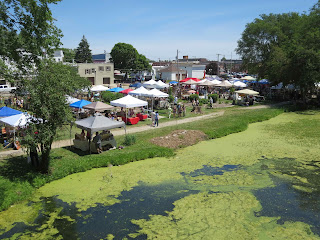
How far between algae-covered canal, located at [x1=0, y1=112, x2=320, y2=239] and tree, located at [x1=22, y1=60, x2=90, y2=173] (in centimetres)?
234

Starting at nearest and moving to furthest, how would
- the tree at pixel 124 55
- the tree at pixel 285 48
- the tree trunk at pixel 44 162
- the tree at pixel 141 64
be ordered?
1. the tree trunk at pixel 44 162
2. the tree at pixel 285 48
3. the tree at pixel 124 55
4. the tree at pixel 141 64

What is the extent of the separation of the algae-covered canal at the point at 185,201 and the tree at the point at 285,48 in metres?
17.9

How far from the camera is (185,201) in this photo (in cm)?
1104

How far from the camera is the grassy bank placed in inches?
450

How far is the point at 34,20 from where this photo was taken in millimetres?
11352

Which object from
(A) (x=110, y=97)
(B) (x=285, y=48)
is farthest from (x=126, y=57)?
(B) (x=285, y=48)

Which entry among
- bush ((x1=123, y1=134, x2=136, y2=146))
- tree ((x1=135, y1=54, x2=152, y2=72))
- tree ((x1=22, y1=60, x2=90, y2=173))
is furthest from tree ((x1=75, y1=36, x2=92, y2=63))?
tree ((x1=22, y1=60, x2=90, y2=173))

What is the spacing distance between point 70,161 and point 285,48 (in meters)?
34.6

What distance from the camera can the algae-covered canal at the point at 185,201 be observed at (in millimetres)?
9094

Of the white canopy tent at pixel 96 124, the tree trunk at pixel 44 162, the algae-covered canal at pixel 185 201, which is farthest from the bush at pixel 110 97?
the tree trunk at pixel 44 162

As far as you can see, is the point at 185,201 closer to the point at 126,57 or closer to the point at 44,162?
the point at 44,162

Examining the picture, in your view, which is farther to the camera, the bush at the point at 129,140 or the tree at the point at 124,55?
the tree at the point at 124,55

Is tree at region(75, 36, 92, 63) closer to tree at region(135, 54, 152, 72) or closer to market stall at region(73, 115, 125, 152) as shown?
tree at region(135, 54, 152, 72)

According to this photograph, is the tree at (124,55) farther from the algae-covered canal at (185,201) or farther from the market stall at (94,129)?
the algae-covered canal at (185,201)
